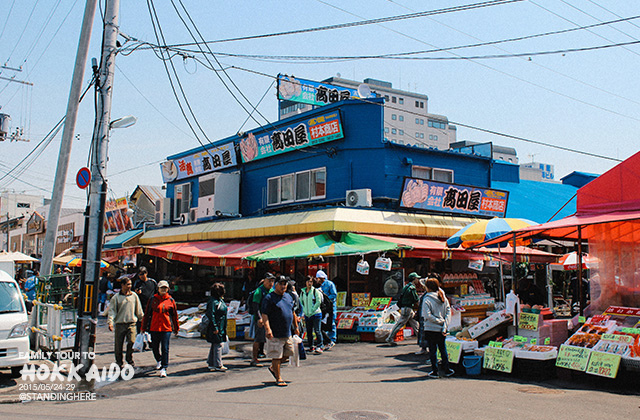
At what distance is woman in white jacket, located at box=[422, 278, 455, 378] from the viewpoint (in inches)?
379

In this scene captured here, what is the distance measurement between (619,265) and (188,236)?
17.4m

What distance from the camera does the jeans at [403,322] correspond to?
13820mm

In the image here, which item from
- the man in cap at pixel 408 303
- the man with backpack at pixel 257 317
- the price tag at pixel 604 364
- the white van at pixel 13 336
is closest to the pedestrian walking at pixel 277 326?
the man with backpack at pixel 257 317

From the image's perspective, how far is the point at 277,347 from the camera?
29.5 ft

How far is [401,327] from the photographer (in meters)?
14.4

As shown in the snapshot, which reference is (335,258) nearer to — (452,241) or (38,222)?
(452,241)

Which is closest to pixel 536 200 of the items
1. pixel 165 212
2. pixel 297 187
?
pixel 297 187

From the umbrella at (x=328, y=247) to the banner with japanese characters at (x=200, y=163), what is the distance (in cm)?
839

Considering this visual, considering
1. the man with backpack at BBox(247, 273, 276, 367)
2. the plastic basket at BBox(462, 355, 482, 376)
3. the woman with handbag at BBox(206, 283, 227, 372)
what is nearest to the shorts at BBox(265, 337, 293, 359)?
the man with backpack at BBox(247, 273, 276, 367)

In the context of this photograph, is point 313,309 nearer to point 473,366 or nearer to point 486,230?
point 473,366

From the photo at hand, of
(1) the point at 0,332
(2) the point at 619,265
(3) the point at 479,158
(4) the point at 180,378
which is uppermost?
(3) the point at 479,158

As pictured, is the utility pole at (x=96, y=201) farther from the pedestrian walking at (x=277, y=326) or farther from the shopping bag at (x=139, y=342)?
the pedestrian walking at (x=277, y=326)

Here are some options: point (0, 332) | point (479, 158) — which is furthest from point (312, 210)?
point (0, 332)

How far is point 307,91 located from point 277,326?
1399 centimetres
